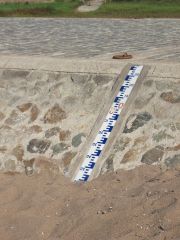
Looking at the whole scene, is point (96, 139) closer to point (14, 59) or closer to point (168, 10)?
point (14, 59)

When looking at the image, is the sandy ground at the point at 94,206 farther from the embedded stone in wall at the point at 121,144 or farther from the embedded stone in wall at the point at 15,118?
the embedded stone in wall at the point at 15,118

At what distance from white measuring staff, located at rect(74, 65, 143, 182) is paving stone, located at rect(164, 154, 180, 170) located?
2.81 feet

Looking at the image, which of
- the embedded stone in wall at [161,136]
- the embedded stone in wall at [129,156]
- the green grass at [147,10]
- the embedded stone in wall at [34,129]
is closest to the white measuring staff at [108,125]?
the embedded stone in wall at [129,156]

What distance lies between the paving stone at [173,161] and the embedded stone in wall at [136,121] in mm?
665

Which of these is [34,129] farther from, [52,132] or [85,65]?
[85,65]

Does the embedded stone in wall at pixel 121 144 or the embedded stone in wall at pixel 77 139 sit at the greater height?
the embedded stone in wall at pixel 121 144

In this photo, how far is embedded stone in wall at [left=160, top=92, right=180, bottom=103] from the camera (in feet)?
21.7

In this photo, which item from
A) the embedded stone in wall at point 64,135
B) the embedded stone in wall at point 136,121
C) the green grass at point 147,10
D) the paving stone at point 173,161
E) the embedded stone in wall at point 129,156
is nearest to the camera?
the paving stone at point 173,161

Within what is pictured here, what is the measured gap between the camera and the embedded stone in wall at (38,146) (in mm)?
6750

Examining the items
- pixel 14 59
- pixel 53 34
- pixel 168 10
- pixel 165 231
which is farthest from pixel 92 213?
pixel 168 10

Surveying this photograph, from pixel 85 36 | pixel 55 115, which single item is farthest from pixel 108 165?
pixel 85 36

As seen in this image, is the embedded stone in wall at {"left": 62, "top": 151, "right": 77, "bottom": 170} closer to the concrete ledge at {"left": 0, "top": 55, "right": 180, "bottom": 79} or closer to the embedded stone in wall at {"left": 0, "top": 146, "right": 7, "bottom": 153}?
the embedded stone in wall at {"left": 0, "top": 146, "right": 7, "bottom": 153}

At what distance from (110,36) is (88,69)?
4096 millimetres

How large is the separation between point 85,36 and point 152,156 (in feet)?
19.0
